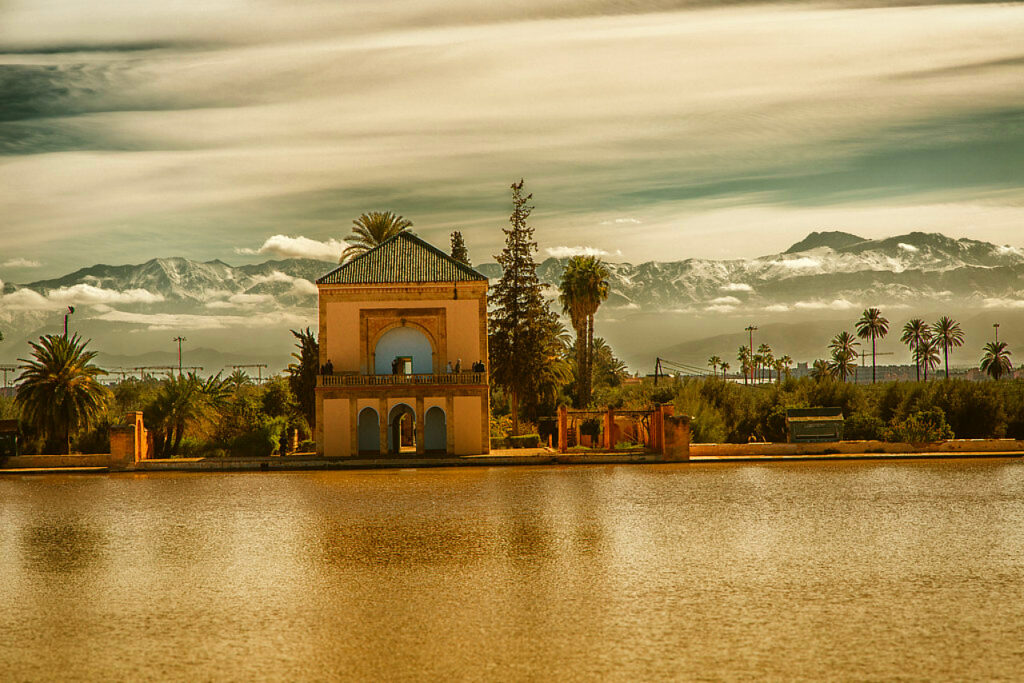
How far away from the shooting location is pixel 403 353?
40375mm

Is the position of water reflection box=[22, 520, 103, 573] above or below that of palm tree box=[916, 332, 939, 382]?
below

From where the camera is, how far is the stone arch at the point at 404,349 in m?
40.2

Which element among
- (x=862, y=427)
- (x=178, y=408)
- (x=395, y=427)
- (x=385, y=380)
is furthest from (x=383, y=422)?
(x=862, y=427)

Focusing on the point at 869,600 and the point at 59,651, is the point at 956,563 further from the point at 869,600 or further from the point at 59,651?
the point at 59,651

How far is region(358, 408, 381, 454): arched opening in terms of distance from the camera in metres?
39.2

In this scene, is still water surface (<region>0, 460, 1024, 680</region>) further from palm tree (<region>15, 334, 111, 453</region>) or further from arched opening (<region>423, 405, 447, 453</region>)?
arched opening (<region>423, 405, 447, 453</region>)

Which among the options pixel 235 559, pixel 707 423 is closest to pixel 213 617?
pixel 235 559

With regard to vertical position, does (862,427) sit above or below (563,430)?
below

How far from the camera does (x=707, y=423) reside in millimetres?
43812

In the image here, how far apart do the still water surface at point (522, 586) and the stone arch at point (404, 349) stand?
1617 centimetres

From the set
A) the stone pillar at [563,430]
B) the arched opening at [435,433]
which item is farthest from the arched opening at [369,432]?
the stone pillar at [563,430]

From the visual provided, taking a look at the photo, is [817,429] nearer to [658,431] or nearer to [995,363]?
[658,431]

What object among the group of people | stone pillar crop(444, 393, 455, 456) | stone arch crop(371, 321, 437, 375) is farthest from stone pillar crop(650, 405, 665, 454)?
stone arch crop(371, 321, 437, 375)

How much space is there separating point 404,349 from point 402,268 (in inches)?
134
